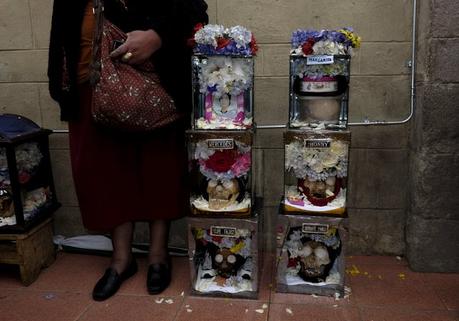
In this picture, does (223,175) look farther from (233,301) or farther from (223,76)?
(233,301)

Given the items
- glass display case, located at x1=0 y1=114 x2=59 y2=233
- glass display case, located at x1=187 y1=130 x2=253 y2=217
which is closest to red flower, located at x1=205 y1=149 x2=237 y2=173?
glass display case, located at x1=187 y1=130 x2=253 y2=217

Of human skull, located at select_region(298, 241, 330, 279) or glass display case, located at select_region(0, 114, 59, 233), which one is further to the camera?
glass display case, located at select_region(0, 114, 59, 233)

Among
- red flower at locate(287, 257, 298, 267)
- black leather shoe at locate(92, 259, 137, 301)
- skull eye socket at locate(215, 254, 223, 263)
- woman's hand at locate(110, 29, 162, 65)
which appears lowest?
black leather shoe at locate(92, 259, 137, 301)

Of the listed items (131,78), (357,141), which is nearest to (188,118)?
(131,78)

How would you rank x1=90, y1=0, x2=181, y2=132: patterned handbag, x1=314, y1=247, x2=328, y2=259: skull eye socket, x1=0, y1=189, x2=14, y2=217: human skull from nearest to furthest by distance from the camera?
x1=90, y1=0, x2=181, y2=132: patterned handbag → x1=314, y1=247, x2=328, y2=259: skull eye socket → x1=0, y1=189, x2=14, y2=217: human skull

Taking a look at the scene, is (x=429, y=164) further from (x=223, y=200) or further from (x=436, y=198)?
(x=223, y=200)

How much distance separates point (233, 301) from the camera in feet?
8.50

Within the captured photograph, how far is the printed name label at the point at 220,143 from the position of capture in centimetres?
243

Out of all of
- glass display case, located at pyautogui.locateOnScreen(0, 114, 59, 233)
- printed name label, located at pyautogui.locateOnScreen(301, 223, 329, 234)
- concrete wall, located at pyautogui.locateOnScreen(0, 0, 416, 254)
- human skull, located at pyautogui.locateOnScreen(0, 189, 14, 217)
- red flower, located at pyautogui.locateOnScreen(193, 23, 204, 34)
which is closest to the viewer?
red flower, located at pyautogui.locateOnScreen(193, 23, 204, 34)

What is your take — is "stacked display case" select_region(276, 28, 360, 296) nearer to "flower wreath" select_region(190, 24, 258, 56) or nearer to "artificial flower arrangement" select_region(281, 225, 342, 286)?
"artificial flower arrangement" select_region(281, 225, 342, 286)

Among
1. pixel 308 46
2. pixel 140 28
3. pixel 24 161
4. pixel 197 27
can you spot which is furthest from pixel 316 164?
pixel 24 161

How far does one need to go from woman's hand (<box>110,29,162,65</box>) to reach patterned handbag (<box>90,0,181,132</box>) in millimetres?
35

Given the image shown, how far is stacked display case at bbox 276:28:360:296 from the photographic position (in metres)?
2.41

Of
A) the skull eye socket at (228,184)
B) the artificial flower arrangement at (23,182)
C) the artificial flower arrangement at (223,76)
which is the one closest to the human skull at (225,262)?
the skull eye socket at (228,184)
